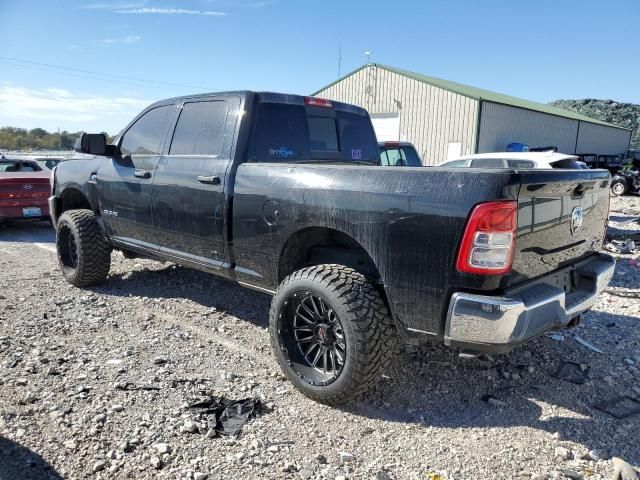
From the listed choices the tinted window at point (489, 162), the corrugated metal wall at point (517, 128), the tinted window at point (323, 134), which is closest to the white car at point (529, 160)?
the tinted window at point (489, 162)

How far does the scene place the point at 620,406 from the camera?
10.3 ft

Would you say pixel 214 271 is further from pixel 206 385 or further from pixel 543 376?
pixel 543 376

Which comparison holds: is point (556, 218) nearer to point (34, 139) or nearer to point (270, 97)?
point (270, 97)

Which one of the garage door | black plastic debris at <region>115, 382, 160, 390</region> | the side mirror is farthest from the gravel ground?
the garage door

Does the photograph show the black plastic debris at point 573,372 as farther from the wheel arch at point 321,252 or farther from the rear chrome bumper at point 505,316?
the wheel arch at point 321,252

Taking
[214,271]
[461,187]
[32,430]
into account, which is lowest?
[32,430]

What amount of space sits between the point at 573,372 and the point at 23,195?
967 centimetres

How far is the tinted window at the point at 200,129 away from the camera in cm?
387

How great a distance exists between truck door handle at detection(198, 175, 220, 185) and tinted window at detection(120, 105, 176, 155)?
92 centimetres

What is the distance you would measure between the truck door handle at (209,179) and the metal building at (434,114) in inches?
718

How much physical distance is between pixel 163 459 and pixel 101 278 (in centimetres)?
337

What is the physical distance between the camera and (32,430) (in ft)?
8.79

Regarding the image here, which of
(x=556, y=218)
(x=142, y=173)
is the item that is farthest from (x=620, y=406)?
(x=142, y=173)

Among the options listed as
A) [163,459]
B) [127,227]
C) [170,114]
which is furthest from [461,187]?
[127,227]
